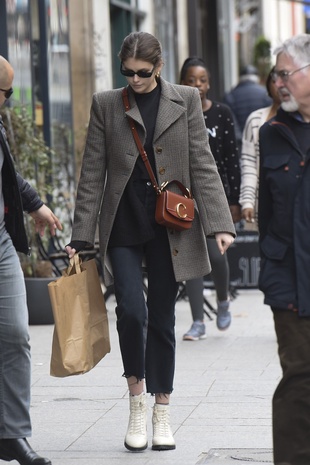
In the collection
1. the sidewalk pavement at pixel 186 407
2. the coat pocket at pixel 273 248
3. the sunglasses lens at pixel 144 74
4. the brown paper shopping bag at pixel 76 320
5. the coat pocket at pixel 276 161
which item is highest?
the sunglasses lens at pixel 144 74

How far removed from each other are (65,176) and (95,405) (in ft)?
21.5

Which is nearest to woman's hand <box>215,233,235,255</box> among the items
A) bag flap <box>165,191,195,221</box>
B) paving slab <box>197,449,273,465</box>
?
bag flap <box>165,191,195,221</box>

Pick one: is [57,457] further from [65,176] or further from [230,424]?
[65,176]

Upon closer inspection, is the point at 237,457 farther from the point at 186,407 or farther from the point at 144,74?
the point at 144,74

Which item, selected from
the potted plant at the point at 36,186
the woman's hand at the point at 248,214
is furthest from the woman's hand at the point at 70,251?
the potted plant at the point at 36,186

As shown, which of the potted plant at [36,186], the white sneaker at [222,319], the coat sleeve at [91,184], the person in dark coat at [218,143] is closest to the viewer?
the coat sleeve at [91,184]

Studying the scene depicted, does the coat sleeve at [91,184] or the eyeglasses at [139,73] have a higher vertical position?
the eyeglasses at [139,73]

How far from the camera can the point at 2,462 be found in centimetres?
558

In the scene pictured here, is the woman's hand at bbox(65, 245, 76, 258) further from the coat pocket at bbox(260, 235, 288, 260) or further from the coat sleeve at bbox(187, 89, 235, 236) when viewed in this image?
the coat pocket at bbox(260, 235, 288, 260)

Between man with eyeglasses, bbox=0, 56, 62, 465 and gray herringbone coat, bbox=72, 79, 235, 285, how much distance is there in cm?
55

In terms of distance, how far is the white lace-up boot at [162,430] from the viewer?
18.8 feet

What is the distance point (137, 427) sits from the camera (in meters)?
5.76

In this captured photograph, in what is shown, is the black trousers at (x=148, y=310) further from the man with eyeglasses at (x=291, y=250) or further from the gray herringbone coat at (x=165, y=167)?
the man with eyeglasses at (x=291, y=250)

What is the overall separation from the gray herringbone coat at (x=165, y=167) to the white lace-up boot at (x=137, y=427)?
569 millimetres
